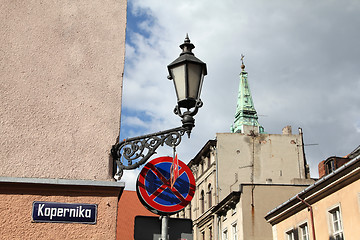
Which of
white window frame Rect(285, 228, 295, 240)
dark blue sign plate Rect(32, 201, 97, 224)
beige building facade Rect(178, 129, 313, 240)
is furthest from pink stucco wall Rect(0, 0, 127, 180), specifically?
beige building facade Rect(178, 129, 313, 240)

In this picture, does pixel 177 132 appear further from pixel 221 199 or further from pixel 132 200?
pixel 221 199

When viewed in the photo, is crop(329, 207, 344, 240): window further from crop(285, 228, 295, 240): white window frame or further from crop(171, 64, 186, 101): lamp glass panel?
crop(171, 64, 186, 101): lamp glass panel

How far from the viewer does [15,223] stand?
6.04 meters

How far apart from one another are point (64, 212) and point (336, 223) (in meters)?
15.1

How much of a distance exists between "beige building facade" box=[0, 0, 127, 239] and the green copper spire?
3328 centimetres

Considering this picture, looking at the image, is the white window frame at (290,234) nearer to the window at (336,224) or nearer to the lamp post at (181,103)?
the window at (336,224)

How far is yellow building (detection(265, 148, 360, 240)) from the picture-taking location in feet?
57.3

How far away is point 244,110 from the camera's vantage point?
43156 millimetres

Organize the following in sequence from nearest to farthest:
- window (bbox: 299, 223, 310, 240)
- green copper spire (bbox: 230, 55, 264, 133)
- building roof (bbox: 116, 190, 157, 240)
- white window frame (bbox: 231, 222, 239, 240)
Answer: building roof (bbox: 116, 190, 157, 240)
window (bbox: 299, 223, 310, 240)
white window frame (bbox: 231, 222, 239, 240)
green copper spire (bbox: 230, 55, 264, 133)

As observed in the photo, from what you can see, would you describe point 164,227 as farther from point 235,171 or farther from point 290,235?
point 235,171

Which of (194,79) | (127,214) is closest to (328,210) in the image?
(127,214)

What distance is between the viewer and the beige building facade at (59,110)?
20.4 feet

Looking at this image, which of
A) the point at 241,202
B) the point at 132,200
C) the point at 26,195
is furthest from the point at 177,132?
the point at 241,202

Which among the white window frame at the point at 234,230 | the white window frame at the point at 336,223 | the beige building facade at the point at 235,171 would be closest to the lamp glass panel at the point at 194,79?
the white window frame at the point at 336,223
